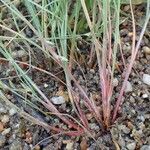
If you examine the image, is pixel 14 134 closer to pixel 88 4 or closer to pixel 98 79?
pixel 98 79

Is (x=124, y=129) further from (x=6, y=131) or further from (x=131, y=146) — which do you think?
(x=6, y=131)

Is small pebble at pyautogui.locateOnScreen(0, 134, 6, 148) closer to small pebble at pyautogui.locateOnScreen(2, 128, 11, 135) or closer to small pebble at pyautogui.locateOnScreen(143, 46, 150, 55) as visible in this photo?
small pebble at pyautogui.locateOnScreen(2, 128, 11, 135)

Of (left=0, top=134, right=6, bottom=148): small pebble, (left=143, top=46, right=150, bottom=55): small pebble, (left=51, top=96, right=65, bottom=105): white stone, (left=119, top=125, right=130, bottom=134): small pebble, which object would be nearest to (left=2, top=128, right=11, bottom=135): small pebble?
(left=0, top=134, right=6, bottom=148): small pebble

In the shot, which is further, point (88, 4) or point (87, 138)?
point (88, 4)

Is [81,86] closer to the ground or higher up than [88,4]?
closer to the ground

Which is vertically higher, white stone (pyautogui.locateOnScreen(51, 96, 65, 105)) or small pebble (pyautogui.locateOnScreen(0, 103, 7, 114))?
small pebble (pyautogui.locateOnScreen(0, 103, 7, 114))

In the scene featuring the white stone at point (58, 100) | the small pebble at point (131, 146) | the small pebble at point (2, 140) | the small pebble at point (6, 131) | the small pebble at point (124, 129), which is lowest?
the small pebble at point (131, 146)

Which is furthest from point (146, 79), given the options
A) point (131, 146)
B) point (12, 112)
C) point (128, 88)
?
point (12, 112)

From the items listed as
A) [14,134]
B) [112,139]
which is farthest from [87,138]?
[14,134]

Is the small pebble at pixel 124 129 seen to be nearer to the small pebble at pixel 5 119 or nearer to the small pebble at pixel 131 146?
the small pebble at pixel 131 146

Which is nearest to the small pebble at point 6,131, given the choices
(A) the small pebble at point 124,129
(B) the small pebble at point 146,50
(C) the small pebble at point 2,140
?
(C) the small pebble at point 2,140
